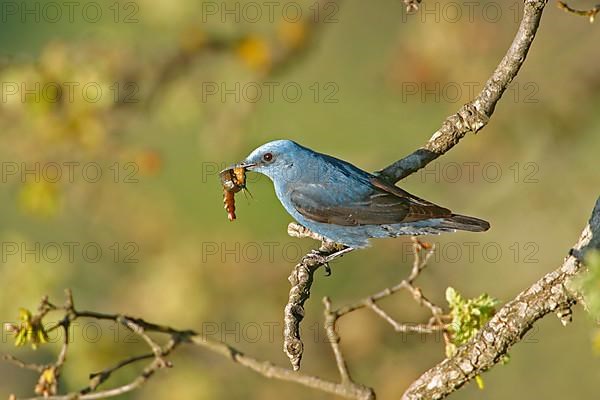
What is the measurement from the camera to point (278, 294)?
6770mm

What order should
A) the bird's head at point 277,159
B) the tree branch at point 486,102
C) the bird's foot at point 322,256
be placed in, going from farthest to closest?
the bird's head at point 277,159 → the bird's foot at point 322,256 → the tree branch at point 486,102

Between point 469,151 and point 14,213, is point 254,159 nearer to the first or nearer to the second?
point 469,151

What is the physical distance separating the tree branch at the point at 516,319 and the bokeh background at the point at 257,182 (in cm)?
288

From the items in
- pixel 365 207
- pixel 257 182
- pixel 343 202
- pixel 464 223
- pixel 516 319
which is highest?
pixel 257 182

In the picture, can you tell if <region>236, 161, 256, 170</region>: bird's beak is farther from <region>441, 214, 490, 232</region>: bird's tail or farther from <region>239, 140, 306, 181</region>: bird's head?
<region>441, 214, 490, 232</region>: bird's tail

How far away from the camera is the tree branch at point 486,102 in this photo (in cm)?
363

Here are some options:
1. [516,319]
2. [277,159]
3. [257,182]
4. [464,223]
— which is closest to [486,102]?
[464,223]

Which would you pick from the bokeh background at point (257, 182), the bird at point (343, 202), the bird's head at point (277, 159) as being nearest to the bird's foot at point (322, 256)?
the bird at point (343, 202)

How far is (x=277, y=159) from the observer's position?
524 cm

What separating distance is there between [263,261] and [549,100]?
106 inches

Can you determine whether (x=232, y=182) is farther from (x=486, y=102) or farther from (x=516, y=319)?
(x=516, y=319)

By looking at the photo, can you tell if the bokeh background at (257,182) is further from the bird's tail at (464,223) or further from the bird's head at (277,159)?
the bird's tail at (464,223)

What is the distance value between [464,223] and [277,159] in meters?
1.26

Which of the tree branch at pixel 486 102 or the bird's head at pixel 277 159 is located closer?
the tree branch at pixel 486 102
